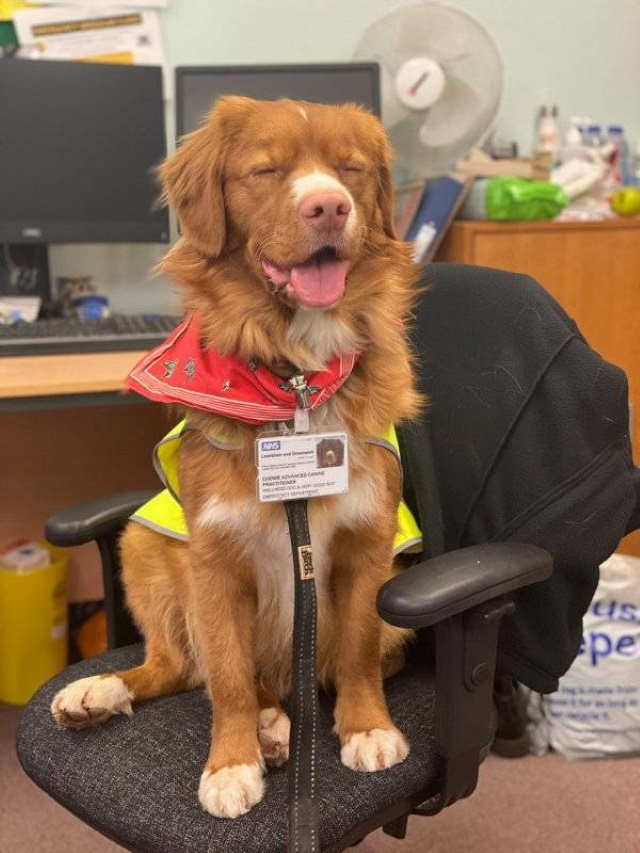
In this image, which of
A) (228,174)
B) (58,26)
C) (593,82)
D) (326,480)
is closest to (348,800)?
(326,480)

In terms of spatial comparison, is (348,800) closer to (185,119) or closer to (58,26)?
(185,119)

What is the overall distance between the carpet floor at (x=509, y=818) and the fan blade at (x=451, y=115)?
63.8 inches

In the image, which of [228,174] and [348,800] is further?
[228,174]

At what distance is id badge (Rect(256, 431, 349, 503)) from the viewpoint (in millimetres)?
1146

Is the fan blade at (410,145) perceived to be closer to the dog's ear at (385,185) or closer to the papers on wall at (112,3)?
the papers on wall at (112,3)

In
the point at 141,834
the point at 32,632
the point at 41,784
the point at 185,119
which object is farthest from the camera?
the point at 32,632

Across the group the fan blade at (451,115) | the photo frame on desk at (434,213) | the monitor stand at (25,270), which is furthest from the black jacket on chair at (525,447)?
the monitor stand at (25,270)

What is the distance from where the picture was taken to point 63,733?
1178 millimetres

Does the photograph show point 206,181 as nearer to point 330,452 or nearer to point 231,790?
point 330,452

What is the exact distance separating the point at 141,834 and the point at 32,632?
4.88 ft

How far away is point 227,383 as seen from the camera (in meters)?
1.18

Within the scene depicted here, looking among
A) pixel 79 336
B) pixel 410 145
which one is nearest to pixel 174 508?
pixel 79 336

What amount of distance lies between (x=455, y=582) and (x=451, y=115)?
1.74m

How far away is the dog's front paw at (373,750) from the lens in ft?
3.59
